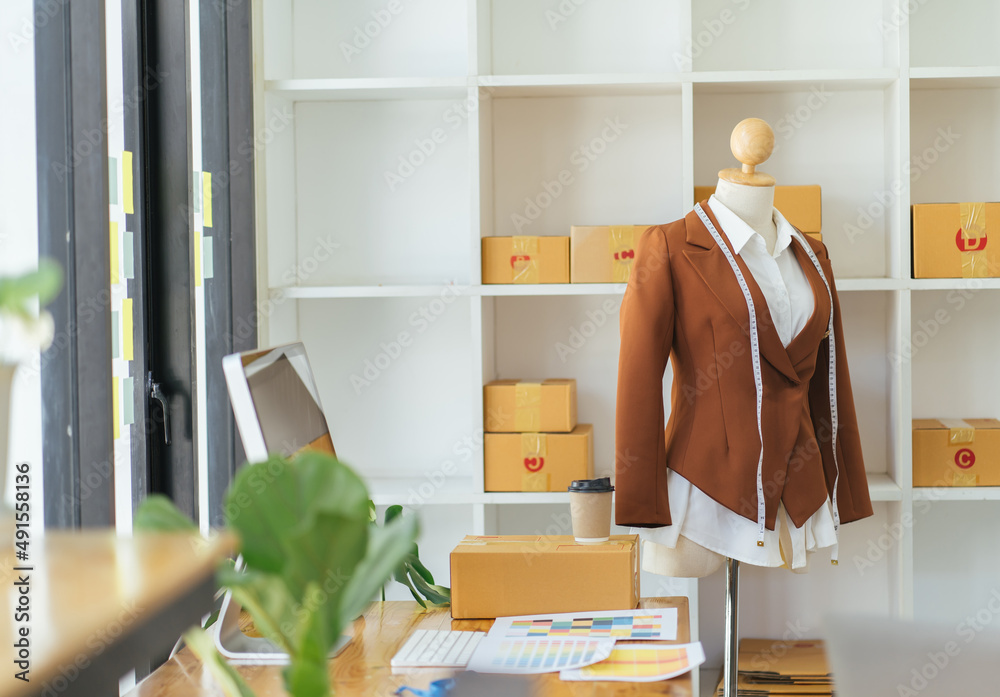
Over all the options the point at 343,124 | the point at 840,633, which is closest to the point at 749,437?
the point at 840,633

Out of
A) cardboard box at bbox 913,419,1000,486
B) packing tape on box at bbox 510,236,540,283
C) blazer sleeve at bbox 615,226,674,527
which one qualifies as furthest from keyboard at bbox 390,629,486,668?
cardboard box at bbox 913,419,1000,486

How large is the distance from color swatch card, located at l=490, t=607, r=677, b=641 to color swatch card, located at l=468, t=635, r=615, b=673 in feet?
0.10

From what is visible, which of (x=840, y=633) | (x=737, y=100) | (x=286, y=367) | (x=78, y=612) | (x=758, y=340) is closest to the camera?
(x=78, y=612)

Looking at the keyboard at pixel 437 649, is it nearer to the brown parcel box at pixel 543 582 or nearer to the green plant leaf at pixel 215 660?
the brown parcel box at pixel 543 582

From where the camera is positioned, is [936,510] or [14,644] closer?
[14,644]

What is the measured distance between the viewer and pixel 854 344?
271 centimetres

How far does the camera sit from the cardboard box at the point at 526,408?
2434mm

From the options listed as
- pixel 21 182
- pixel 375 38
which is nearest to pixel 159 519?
pixel 21 182

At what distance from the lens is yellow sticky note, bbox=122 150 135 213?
1.81m

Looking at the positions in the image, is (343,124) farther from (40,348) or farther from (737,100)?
(40,348)

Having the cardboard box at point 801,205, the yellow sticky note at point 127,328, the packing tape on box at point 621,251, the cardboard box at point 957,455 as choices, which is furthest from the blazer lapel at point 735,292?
the yellow sticky note at point 127,328

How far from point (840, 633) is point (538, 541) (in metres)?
0.83

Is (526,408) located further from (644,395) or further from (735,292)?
(735,292)

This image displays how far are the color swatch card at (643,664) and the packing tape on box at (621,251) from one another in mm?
1247
